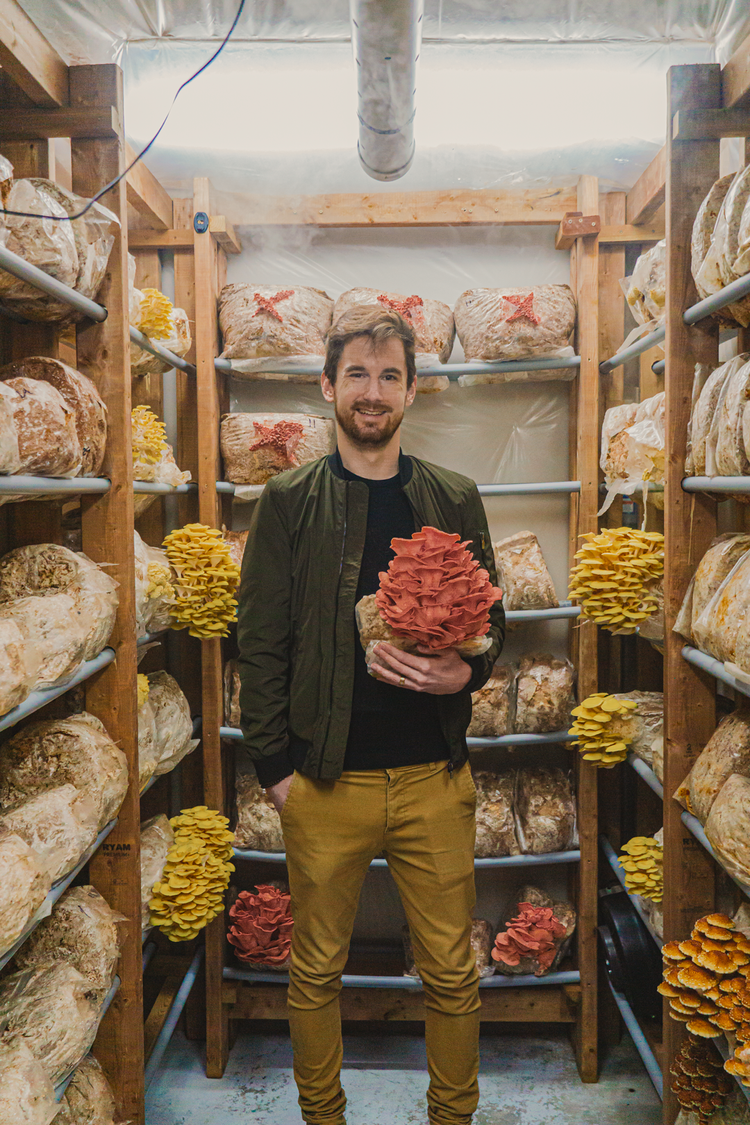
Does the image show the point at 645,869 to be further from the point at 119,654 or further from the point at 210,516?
the point at 210,516

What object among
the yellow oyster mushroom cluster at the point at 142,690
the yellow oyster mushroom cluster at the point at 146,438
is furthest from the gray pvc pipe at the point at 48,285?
the yellow oyster mushroom cluster at the point at 142,690

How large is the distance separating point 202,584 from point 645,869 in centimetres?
142

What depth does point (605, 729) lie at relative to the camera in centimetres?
219

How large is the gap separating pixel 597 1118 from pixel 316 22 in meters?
3.00

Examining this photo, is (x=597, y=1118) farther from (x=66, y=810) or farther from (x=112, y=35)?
(x=112, y=35)

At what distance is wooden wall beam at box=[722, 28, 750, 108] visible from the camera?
1.60 meters

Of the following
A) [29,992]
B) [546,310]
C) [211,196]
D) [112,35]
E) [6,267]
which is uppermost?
[112,35]

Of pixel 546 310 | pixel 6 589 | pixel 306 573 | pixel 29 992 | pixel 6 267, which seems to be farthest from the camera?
pixel 546 310

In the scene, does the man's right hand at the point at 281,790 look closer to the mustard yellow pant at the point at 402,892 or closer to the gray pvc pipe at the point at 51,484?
the mustard yellow pant at the point at 402,892

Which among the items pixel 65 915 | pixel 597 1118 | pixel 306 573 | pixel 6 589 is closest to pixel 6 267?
pixel 6 589

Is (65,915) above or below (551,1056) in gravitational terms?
above

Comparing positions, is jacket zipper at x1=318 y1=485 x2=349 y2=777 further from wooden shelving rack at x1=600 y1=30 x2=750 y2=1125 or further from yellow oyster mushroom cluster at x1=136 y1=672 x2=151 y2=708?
wooden shelving rack at x1=600 y1=30 x2=750 y2=1125

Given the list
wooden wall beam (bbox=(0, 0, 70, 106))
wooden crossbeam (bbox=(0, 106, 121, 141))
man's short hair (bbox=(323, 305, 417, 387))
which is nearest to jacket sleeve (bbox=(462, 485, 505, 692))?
man's short hair (bbox=(323, 305, 417, 387))

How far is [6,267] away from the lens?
4.33 ft
